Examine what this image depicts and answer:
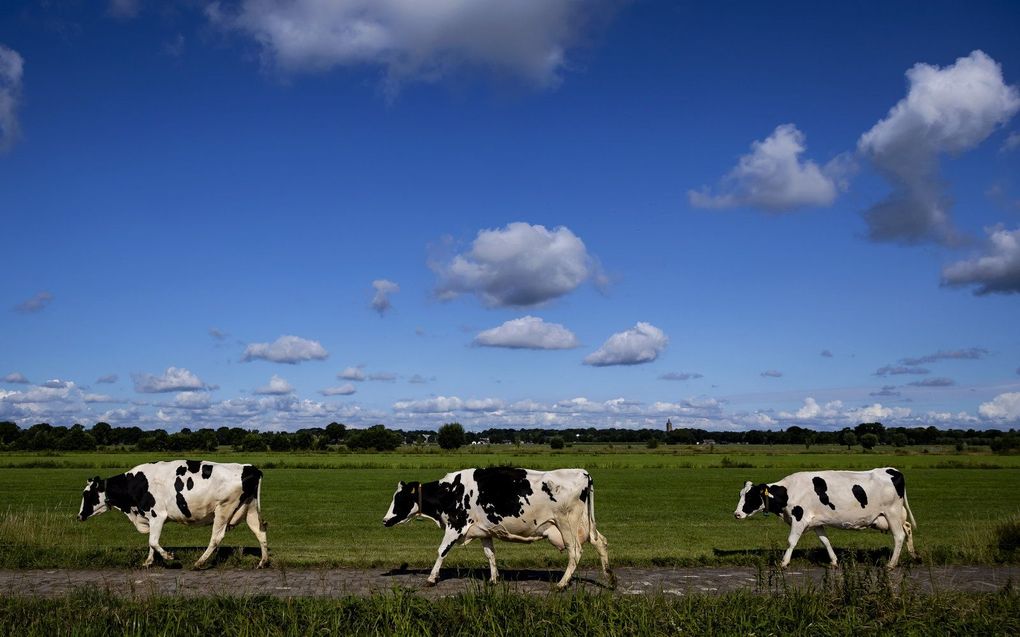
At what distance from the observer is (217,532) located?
669 inches

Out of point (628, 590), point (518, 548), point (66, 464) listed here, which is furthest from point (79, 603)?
point (66, 464)

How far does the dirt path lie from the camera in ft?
43.9

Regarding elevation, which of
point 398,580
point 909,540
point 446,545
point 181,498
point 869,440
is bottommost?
point 398,580

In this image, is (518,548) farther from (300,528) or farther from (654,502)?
(654,502)

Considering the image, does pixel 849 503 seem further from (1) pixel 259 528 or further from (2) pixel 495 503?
(1) pixel 259 528

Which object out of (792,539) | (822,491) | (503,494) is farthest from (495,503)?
(822,491)

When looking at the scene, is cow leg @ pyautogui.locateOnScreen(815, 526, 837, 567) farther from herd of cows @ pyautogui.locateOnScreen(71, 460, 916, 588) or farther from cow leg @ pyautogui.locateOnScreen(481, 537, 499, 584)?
cow leg @ pyautogui.locateOnScreen(481, 537, 499, 584)

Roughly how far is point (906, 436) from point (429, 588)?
186023mm

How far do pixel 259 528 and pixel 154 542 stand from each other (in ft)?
7.36

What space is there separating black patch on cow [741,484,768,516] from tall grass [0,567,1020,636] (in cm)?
734

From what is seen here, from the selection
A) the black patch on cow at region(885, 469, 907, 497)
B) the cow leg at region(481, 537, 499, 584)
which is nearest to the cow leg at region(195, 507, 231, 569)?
the cow leg at region(481, 537, 499, 584)

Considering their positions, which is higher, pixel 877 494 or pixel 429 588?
pixel 877 494

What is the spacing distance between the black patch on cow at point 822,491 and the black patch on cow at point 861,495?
0.62m

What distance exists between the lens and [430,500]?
16.3 metres
